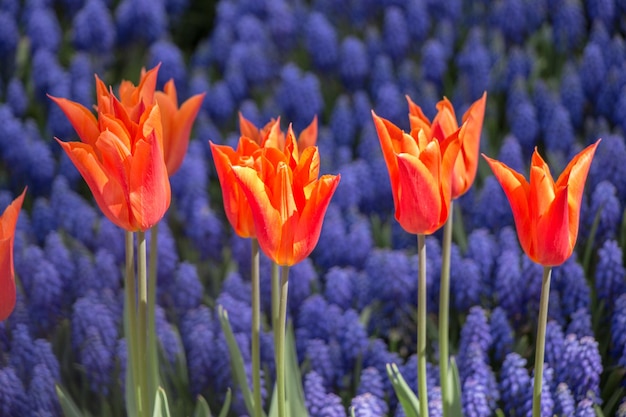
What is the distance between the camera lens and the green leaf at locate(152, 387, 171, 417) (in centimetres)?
170

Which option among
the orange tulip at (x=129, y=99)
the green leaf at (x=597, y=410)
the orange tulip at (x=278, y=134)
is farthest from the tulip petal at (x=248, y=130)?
the green leaf at (x=597, y=410)

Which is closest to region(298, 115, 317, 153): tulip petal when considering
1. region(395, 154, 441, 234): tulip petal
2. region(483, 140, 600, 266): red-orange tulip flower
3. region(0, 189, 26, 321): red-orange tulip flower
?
region(395, 154, 441, 234): tulip petal

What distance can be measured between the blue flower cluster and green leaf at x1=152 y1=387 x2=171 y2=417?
357 millimetres

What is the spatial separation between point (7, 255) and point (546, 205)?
0.81 meters

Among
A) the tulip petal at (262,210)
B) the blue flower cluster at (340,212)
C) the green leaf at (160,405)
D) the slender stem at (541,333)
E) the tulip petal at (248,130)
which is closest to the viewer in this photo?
the tulip petal at (262,210)

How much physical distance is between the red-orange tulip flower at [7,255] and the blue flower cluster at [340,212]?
1.44 feet

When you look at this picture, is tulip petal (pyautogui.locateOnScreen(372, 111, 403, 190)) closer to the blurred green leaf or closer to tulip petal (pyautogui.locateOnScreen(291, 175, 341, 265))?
tulip petal (pyautogui.locateOnScreen(291, 175, 341, 265))

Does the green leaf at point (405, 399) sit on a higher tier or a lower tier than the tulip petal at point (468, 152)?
lower

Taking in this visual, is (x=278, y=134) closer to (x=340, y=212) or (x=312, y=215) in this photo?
(x=312, y=215)

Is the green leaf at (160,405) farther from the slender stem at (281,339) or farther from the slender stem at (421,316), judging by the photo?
the slender stem at (421,316)

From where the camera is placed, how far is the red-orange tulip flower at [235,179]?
155cm

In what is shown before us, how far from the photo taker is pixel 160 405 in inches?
67.7

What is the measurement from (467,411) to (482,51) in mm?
1727

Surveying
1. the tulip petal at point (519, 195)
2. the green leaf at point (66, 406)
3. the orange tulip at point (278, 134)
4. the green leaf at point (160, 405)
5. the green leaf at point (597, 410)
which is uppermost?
the orange tulip at point (278, 134)
